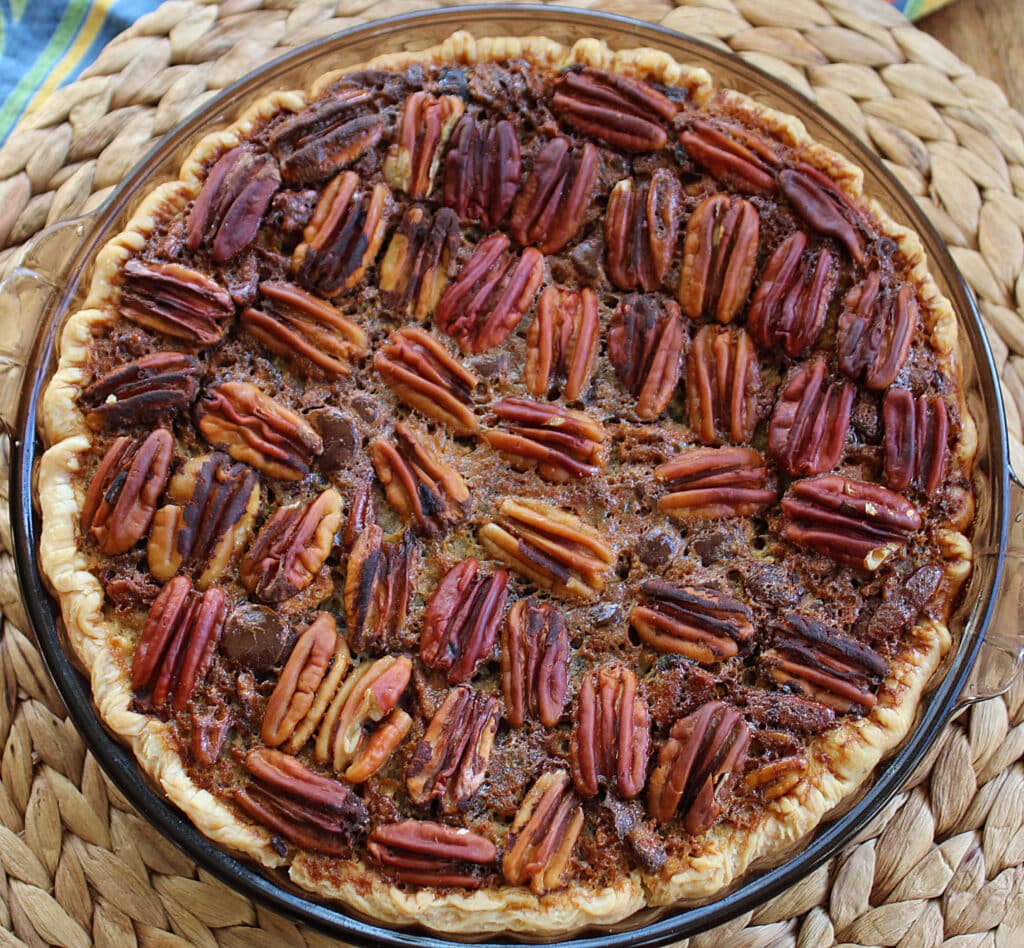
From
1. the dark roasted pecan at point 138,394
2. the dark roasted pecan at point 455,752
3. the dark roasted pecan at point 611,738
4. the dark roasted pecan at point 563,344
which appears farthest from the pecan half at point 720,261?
the dark roasted pecan at point 138,394

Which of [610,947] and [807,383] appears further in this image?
[807,383]

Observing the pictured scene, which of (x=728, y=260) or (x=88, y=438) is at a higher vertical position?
(x=728, y=260)

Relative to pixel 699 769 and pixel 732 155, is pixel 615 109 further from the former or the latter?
pixel 699 769

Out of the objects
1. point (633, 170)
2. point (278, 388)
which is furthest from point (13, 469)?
point (633, 170)

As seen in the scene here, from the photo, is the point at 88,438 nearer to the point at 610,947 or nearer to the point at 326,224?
the point at 326,224

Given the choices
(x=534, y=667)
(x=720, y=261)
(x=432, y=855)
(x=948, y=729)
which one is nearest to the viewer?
(x=432, y=855)

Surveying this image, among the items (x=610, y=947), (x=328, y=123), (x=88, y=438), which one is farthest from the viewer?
(x=328, y=123)

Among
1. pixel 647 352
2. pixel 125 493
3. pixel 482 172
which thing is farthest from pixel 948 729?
pixel 125 493
